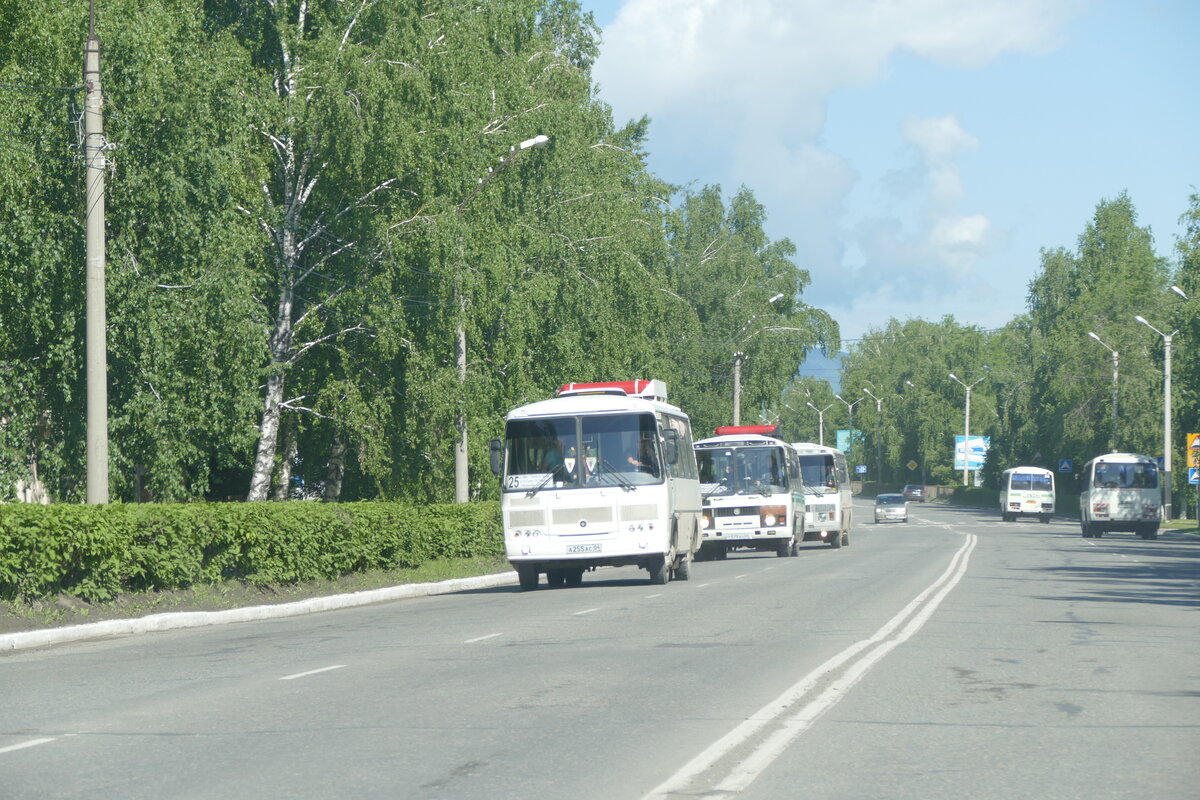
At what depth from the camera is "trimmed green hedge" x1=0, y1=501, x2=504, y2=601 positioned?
53.5ft

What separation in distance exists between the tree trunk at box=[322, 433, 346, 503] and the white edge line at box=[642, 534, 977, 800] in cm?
2290

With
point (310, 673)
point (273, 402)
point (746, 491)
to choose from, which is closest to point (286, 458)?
point (273, 402)

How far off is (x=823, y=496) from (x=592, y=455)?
77.1ft

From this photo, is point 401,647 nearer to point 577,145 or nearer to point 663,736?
point 663,736

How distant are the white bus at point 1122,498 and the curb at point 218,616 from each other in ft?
112

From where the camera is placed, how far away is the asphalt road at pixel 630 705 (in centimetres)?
765

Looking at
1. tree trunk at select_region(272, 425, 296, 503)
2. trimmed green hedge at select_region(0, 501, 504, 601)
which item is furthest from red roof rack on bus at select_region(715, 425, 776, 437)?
trimmed green hedge at select_region(0, 501, 504, 601)

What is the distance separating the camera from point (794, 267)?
76125 mm

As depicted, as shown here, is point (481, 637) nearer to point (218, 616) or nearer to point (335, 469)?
point (218, 616)

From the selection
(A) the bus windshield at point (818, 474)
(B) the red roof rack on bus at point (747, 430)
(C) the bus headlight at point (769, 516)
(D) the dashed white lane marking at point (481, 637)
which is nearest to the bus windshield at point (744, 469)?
(C) the bus headlight at point (769, 516)

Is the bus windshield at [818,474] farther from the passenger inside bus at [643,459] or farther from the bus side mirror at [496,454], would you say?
the bus side mirror at [496,454]

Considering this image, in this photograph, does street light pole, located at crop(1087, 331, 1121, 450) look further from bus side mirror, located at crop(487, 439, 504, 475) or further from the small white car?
bus side mirror, located at crop(487, 439, 504, 475)

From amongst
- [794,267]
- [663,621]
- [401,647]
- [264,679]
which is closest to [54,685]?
[264,679]

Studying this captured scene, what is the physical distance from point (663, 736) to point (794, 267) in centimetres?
6827
